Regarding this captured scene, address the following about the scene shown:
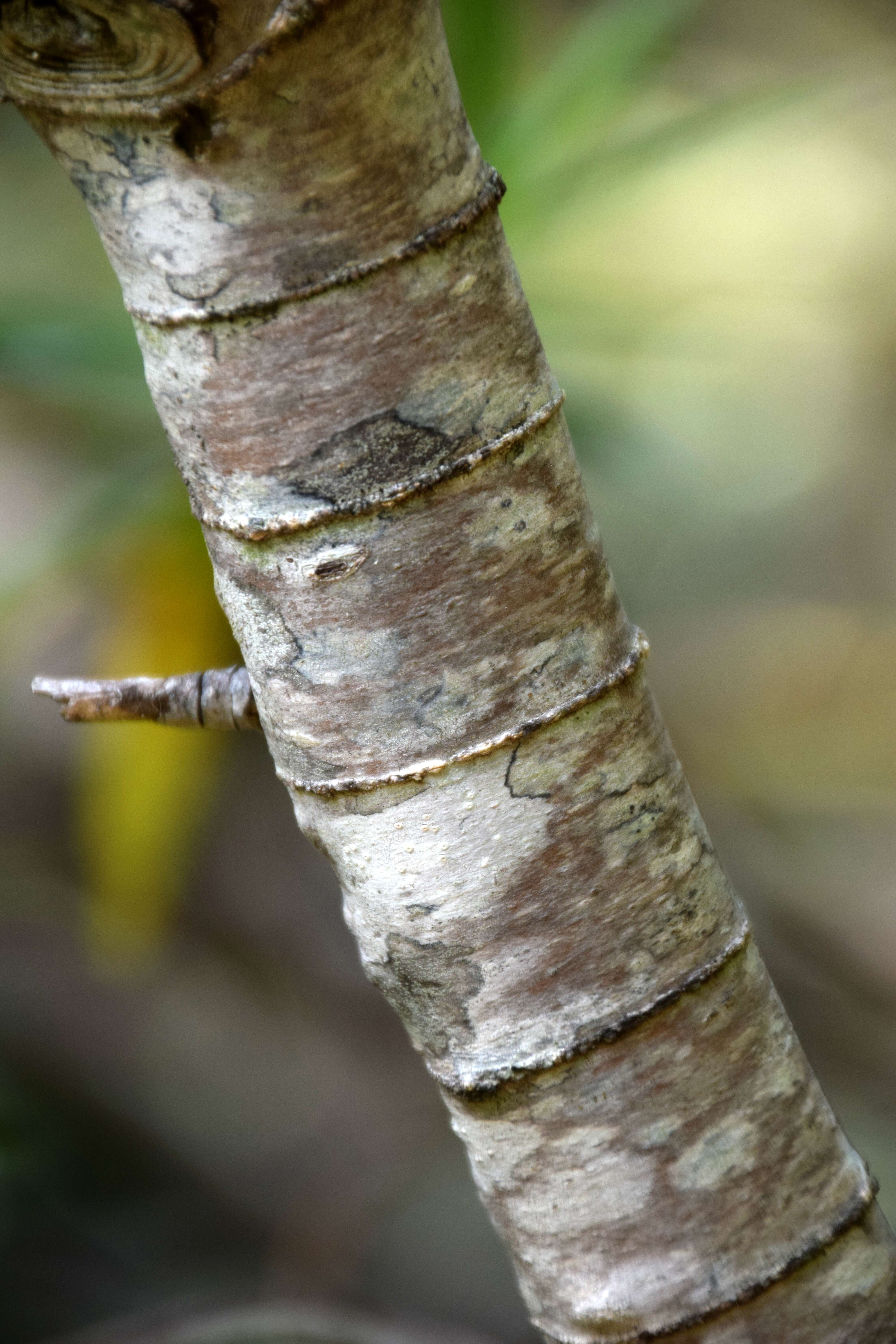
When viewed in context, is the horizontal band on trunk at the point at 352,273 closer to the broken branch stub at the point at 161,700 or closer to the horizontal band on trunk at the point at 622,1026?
the broken branch stub at the point at 161,700

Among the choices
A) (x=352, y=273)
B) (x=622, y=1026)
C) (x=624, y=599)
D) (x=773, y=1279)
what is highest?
(x=352, y=273)

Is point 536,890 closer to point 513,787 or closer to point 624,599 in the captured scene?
point 513,787

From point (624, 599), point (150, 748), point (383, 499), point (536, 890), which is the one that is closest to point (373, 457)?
point (383, 499)

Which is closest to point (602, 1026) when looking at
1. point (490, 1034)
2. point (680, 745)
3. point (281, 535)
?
point (490, 1034)

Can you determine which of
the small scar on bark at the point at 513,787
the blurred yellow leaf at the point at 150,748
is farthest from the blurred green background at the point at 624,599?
the small scar on bark at the point at 513,787

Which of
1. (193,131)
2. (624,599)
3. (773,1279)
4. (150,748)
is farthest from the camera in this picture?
(624,599)

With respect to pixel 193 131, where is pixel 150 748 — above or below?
below

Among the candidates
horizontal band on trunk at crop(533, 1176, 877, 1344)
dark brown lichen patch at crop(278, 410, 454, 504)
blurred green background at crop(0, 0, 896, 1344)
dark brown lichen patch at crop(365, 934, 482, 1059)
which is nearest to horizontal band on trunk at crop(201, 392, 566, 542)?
dark brown lichen patch at crop(278, 410, 454, 504)

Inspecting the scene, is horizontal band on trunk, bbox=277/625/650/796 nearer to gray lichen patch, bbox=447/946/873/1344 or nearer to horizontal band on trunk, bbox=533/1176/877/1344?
gray lichen patch, bbox=447/946/873/1344
